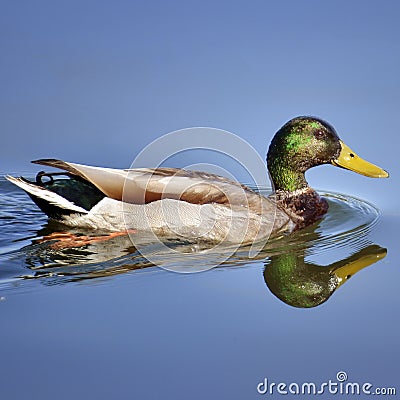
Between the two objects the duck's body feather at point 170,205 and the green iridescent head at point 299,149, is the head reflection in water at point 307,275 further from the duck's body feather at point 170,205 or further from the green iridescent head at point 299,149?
the green iridescent head at point 299,149

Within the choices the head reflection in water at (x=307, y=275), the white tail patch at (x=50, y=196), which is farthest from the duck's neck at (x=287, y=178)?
the white tail patch at (x=50, y=196)

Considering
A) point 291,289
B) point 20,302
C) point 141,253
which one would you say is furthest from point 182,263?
point 20,302

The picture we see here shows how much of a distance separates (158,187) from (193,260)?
690 mm

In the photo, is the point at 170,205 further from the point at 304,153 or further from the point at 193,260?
the point at 304,153

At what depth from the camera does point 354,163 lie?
7.18 metres

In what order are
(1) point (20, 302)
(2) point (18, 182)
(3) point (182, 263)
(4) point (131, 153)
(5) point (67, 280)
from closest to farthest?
1. (1) point (20, 302)
2. (5) point (67, 280)
3. (3) point (182, 263)
4. (2) point (18, 182)
5. (4) point (131, 153)

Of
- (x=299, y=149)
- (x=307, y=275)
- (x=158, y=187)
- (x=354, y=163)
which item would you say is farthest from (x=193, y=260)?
(x=354, y=163)

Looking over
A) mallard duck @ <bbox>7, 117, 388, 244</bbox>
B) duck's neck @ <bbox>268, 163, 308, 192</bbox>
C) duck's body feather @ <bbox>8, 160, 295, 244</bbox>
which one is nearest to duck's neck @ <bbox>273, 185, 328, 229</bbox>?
duck's neck @ <bbox>268, 163, 308, 192</bbox>

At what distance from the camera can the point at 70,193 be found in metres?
6.67

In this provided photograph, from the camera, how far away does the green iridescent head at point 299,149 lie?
711 cm

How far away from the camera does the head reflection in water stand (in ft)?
18.4

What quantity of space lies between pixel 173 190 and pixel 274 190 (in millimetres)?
1169

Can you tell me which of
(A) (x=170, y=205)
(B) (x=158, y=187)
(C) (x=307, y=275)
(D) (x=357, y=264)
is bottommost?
(C) (x=307, y=275)

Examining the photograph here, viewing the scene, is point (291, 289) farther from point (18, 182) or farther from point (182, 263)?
point (18, 182)
